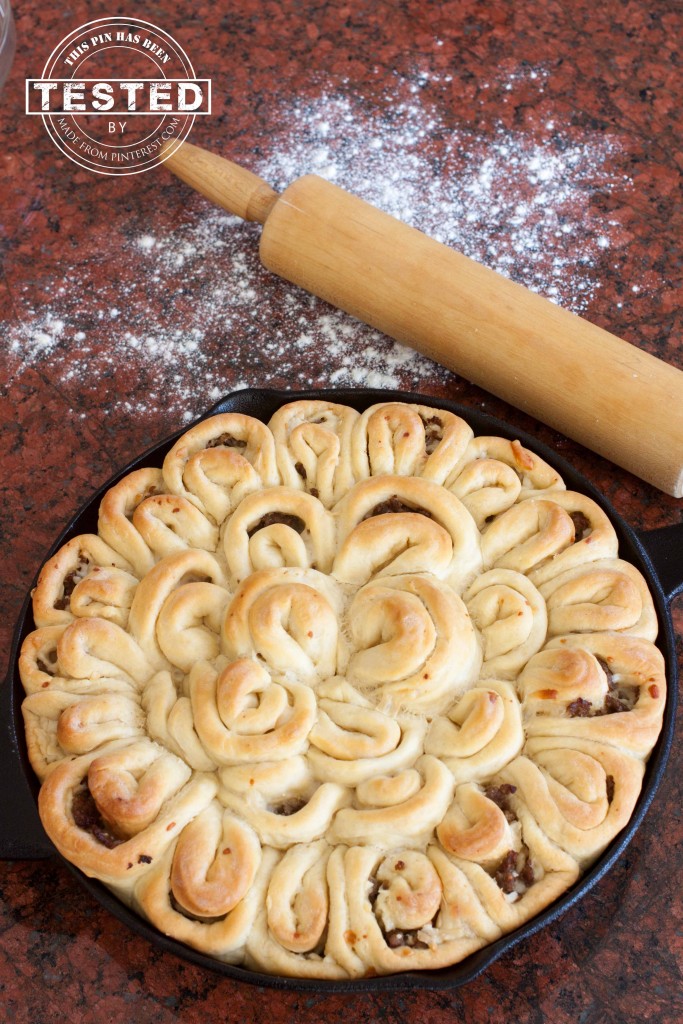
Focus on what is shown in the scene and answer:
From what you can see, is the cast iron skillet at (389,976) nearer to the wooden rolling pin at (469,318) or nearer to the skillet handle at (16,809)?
the skillet handle at (16,809)

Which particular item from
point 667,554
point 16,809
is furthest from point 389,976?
point 667,554

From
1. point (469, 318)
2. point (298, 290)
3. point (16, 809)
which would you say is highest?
point (469, 318)

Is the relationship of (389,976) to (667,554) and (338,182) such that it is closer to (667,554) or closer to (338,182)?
(667,554)

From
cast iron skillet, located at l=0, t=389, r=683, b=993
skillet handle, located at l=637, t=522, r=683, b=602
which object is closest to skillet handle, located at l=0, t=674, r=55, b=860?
cast iron skillet, located at l=0, t=389, r=683, b=993

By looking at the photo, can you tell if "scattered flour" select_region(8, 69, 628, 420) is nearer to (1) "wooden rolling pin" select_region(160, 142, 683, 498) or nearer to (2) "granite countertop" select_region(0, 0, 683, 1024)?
(2) "granite countertop" select_region(0, 0, 683, 1024)

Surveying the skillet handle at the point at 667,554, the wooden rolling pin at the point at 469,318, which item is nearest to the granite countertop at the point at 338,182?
the wooden rolling pin at the point at 469,318

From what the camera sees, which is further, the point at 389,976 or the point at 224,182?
the point at 224,182
